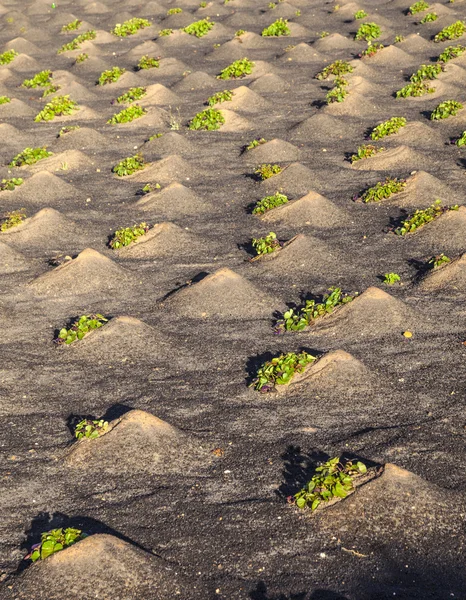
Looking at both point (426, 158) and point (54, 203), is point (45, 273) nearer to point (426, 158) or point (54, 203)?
point (54, 203)

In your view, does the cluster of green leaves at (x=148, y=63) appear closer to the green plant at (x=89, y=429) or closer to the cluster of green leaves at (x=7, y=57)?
the cluster of green leaves at (x=7, y=57)

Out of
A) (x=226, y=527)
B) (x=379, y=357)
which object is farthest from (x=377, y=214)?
(x=226, y=527)

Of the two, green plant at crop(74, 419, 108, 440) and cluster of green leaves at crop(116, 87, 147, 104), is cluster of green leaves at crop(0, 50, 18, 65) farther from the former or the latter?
green plant at crop(74, 419, 108, 440)

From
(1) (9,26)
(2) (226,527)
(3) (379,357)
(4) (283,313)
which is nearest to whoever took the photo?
(2) (226,527)

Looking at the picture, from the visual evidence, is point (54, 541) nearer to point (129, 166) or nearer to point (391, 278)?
point (391, 278)

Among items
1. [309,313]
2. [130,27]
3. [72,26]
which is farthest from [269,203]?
[72,26]

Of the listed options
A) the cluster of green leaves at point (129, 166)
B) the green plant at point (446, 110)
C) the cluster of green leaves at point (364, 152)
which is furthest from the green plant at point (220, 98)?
the green plant at point (446, 110)
